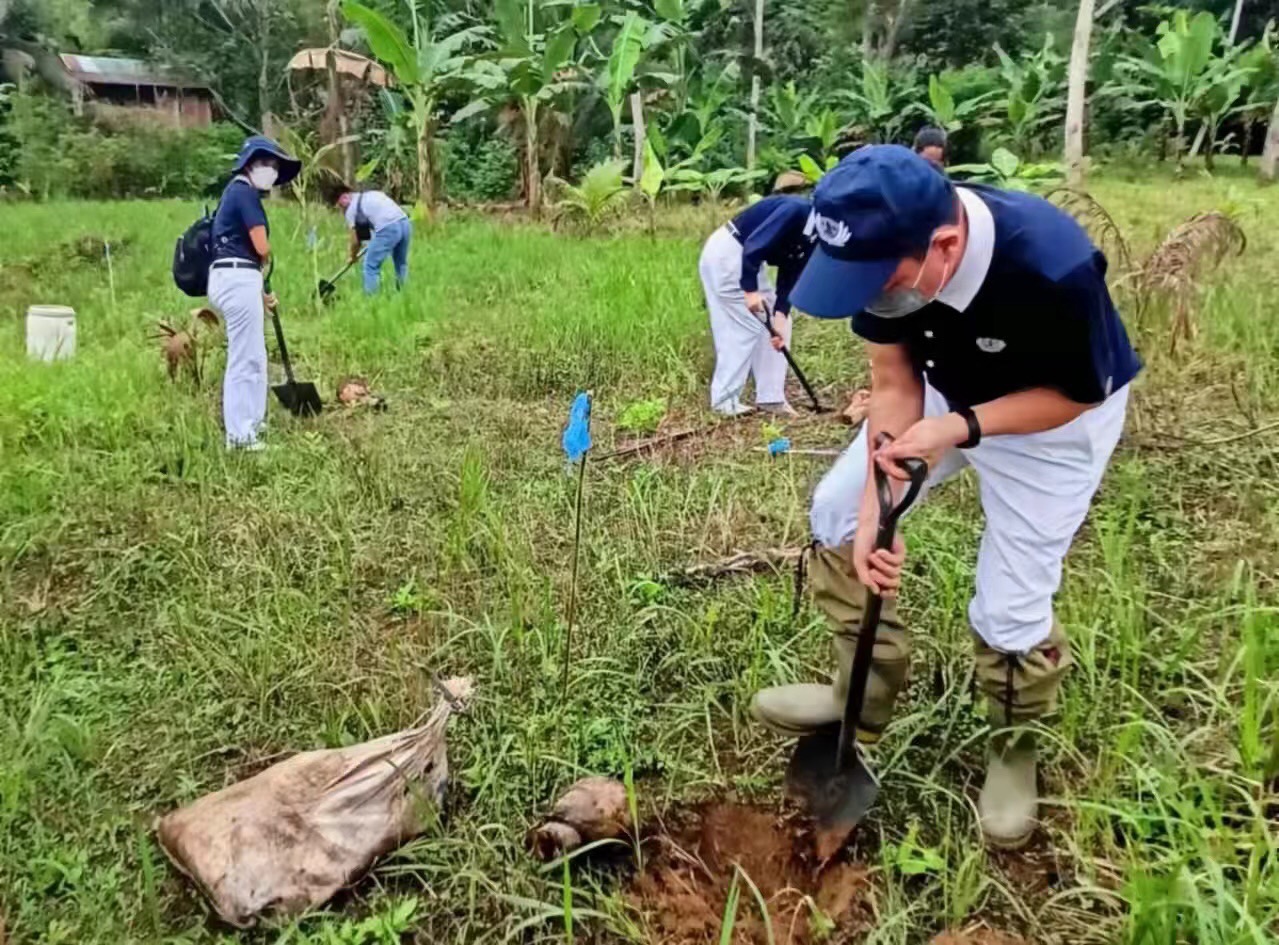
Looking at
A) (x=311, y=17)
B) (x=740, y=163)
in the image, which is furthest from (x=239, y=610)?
(x=311, y=17)

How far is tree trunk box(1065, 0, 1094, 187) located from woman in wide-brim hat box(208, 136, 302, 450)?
7.10m

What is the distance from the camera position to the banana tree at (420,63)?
30.0ft

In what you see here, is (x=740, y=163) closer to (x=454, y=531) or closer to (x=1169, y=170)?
(x=1169, y=170)

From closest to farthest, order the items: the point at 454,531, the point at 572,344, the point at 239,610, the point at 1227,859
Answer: the point at 1227,859 < the point at 239,610 < the point at 454,531 < the point at 572,344

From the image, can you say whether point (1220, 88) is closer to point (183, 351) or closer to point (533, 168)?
point (533, 168)

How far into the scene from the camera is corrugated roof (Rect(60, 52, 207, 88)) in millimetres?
24750

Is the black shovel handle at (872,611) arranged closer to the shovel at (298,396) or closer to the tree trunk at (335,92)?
the shovel at (298,396)

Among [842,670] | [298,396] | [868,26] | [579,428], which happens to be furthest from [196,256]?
[868,26]

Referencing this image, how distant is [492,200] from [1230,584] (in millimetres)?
14078

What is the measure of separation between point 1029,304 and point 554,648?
158 cm

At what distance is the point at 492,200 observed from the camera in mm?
15656

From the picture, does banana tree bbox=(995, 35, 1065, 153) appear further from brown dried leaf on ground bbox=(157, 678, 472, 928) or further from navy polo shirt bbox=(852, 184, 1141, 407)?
brown dried leaf on ground bbox=(157, 678, 472, 928)

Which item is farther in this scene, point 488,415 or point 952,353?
point 488,415

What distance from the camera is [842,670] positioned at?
7.48 feet
